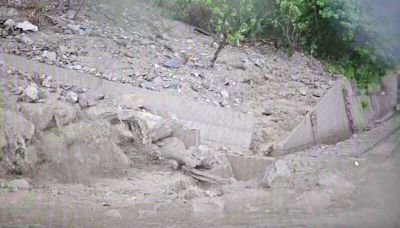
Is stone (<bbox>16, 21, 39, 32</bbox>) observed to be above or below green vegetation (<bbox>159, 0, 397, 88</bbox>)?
below

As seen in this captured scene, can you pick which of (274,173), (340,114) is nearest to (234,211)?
(274,173)

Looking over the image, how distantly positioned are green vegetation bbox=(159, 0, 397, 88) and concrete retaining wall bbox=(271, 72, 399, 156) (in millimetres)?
345

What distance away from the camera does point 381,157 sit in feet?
21.4

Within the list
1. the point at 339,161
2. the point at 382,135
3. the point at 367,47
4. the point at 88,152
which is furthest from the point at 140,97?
the point at 367,47

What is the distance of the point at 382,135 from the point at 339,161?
1.78 m

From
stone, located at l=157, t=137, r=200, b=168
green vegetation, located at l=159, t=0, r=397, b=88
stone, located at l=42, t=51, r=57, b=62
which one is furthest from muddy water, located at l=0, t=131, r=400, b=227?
green vegetation, located at l=159, t=0, r=397, b=88

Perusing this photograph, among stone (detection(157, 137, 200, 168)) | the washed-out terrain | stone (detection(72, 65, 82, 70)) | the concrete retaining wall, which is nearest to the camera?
the washed-out terrain

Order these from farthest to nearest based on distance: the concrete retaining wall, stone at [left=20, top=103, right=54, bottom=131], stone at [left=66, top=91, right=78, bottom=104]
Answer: the concrete retaining wall
stone at [left=66, top=91, right=78, bottom=104]
stone at [left=20, top=103, right=54, bottom=131]

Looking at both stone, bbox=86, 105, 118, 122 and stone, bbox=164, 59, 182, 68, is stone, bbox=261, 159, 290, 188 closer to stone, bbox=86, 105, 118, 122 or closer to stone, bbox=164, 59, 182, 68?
stone, bbox=86, 105, 118, 122

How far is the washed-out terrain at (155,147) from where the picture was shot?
4.84m

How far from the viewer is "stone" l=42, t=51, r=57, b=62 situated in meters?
6.99

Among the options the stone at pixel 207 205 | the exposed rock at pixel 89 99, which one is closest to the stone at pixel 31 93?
the exposed rock at pixel 89 99

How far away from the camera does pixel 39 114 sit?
17.8 ft

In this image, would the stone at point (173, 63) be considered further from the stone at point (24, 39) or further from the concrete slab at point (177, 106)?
the stone at point (24, 39)
